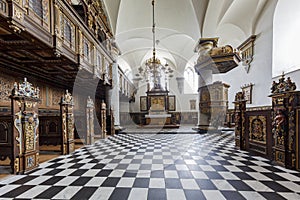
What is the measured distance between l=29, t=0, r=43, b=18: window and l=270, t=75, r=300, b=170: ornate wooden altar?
4.78m

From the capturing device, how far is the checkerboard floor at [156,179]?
1883 millimetres

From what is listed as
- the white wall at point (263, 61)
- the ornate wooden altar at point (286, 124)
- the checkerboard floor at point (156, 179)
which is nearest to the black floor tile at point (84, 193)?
the checkerboard floor at point (156, 179)

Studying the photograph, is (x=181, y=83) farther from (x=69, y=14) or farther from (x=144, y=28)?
(x=69, y=14)

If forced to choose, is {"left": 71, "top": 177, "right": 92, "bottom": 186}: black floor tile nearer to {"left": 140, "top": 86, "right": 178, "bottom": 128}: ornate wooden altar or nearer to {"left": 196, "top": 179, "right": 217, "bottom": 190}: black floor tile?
{"left": 196, "top": 179, "right": 217, "bottom": 190}: black floor tile

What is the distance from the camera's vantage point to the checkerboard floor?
1.88 m

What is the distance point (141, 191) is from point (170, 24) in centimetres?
889

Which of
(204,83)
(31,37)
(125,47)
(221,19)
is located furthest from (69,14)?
(125,47)

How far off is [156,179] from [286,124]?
Answer: 265 cm

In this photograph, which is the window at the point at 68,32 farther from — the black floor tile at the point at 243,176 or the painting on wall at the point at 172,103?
the painting on wall at the point at 172,103

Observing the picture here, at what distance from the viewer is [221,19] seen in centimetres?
706

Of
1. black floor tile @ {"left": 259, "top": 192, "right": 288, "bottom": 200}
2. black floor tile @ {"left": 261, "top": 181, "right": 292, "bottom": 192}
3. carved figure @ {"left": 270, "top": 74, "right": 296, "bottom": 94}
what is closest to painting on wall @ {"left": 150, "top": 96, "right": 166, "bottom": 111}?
carved figure @ {"left": 270, "top": 74, "right": 296, "bottom": 94}

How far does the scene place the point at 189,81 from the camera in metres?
14.1

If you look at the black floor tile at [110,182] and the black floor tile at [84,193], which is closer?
the black floor tile at [84,193]

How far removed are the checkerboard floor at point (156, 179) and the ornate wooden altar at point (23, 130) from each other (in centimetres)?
23
